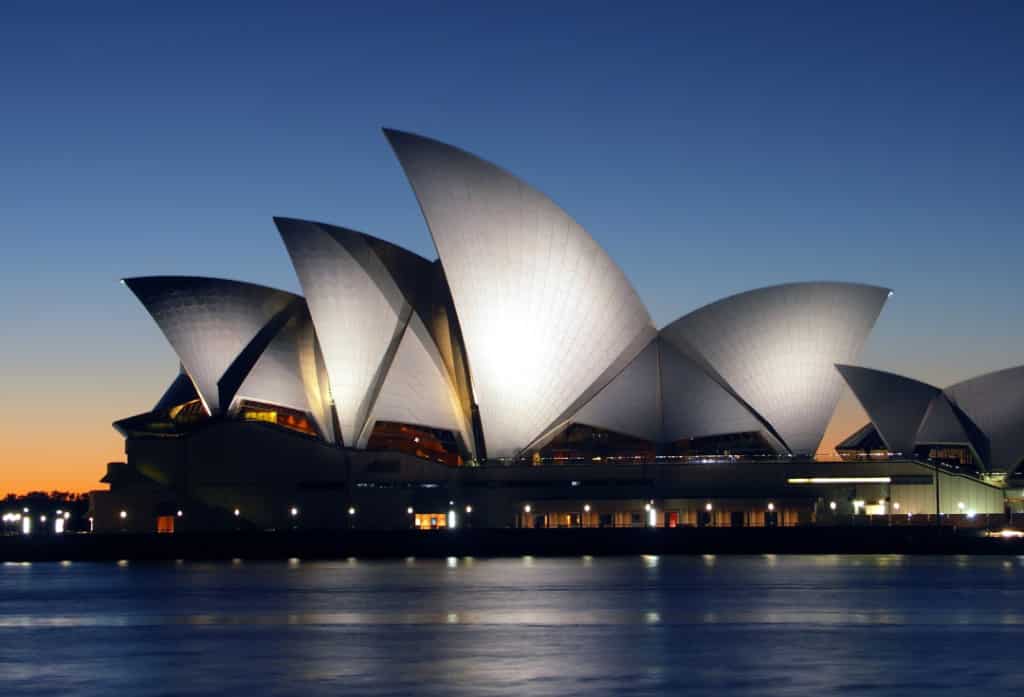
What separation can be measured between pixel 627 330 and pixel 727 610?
113 feet

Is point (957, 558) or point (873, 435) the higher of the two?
point (873, 435)

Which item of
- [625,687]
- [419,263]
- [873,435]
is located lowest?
[625,687]

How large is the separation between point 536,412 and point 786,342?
11076 mm

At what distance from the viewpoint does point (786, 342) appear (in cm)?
6700

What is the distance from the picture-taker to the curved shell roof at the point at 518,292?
59.4m

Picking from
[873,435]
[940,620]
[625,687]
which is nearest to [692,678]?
[625,687]

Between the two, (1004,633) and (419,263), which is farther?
(419,263)

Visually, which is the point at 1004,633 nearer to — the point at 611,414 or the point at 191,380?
the point at 611,414

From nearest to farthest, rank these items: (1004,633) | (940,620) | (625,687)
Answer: (625,687) → (1004,633) → (940,620)

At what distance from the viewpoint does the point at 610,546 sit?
64688 millimetres

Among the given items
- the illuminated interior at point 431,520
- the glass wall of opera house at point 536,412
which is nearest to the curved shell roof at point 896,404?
the glass wall of opera house at point 536,412

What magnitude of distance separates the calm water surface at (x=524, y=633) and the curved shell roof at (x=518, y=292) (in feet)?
52.7

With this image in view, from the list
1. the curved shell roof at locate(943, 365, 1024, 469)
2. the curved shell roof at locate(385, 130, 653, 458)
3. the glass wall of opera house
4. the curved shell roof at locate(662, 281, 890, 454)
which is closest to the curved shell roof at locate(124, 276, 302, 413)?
the glass wall of opera house

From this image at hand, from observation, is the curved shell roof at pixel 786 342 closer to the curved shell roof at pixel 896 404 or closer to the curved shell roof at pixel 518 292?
the curved shell roof at pixel 896 404
